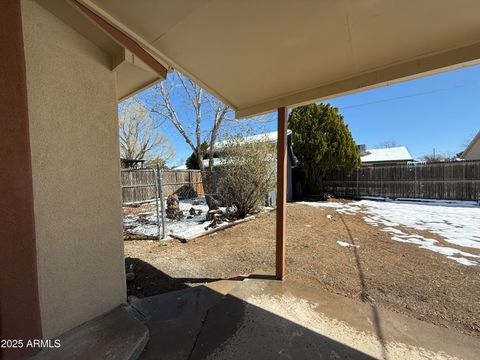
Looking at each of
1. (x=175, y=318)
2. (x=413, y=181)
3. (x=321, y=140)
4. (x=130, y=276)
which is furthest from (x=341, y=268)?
(x=413, y=181)

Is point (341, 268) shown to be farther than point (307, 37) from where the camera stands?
Yes

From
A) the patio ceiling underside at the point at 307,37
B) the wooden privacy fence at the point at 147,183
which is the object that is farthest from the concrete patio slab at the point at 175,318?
the wooden privacy fence at the point at 147,183

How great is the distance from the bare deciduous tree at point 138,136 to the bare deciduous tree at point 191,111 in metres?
10.7

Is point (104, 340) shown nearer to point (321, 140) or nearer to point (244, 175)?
point (244, 175)

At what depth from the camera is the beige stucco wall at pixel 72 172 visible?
5.78 feet

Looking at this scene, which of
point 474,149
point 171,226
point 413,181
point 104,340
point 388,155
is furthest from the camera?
point 388,155

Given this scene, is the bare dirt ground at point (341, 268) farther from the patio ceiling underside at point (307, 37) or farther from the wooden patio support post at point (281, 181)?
the patio ceiling underside at point (307, 37)

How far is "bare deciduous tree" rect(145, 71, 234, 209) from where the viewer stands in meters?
8.62

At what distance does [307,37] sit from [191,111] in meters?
8.00

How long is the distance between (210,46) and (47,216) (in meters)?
1.94

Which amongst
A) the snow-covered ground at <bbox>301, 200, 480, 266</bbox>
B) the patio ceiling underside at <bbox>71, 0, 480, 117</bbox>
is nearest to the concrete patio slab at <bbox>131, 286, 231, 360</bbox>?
the patio ceiling underside at <bbox>71, 0, 480, 117</bbox>

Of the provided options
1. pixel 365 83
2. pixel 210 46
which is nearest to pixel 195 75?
pixel 210 46

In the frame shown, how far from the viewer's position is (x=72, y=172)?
6.53 ft

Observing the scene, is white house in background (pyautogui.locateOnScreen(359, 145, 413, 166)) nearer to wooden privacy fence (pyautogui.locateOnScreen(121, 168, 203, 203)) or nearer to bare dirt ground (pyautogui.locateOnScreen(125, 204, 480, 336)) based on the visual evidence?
wooden privacy fence (pyautogui.locateOnScreen(121, 168, 203, 203))
